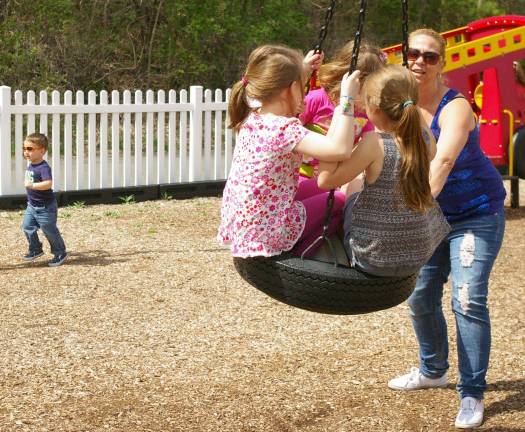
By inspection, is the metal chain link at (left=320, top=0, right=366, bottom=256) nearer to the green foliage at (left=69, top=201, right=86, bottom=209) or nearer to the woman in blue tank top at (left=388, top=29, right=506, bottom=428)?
the woman in blue tank top at (left=388, top=29, right=506, bottom=428)

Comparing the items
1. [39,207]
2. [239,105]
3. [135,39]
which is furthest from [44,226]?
[135,39]

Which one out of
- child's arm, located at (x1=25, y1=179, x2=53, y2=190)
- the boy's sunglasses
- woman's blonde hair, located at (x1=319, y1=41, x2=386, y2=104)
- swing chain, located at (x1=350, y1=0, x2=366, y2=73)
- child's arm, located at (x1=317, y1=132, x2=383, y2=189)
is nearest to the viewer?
swing chain, located at (x1=350, y1=0, x2=366, y2=73)

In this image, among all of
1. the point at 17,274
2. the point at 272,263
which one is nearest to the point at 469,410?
the point at 272,263

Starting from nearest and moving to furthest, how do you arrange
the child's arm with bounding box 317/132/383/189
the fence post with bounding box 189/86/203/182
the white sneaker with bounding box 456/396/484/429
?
the child's arm with bounding box 317/132/383/189
the white sneaker with bounding box 456/396/484/429
the fence post with bounding box 189/86/203/182

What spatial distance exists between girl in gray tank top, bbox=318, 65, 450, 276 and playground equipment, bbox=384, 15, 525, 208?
21.9 feet

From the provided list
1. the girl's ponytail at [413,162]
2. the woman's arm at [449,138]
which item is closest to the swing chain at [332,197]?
the girl's ponytail at [413,162]

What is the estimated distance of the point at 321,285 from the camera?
3.63 m

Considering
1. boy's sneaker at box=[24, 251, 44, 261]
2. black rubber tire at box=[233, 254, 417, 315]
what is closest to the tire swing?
black rubber tire at box=[233, 254, 417, 315]

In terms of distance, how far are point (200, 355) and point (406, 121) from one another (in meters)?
2.12

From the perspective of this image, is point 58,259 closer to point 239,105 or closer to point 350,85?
point 239,105

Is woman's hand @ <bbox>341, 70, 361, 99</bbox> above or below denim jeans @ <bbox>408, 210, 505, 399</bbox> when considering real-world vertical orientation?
above

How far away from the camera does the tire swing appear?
3.64 meters

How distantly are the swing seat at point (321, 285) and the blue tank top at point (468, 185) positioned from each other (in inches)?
28.6

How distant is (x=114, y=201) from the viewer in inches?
430
